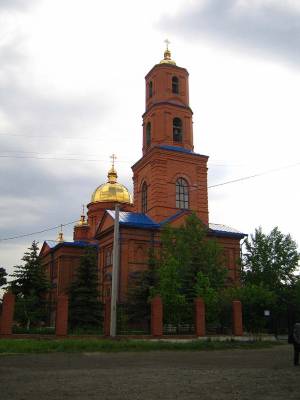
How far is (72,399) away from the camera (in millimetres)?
7250

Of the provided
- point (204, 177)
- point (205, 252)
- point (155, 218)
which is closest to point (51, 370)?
point (205, 252)

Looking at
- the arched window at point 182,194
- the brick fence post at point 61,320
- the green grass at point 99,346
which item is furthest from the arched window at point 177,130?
the green grass at point 99,346

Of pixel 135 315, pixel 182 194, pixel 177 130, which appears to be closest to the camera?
pixel 135 315

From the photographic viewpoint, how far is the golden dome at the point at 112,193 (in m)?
44.0

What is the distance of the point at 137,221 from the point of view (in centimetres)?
3278

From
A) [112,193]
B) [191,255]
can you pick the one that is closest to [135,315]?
[191,255]

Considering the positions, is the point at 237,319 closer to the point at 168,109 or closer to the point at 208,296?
the point at 208,296

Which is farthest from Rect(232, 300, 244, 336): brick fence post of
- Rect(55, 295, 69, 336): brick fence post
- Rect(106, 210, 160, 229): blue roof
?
Rect(55, 295, 69, 336): brick fence post

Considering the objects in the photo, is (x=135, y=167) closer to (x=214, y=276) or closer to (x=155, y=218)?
(x=155, y=218)

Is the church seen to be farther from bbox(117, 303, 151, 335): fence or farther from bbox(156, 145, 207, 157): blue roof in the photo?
bbox(117, 303, 151, 335): fence

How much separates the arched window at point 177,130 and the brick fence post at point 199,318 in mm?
15086

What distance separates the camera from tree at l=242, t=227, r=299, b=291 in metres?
33.1

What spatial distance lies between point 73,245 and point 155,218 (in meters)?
12.3

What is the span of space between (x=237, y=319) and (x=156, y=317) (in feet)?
16.7
